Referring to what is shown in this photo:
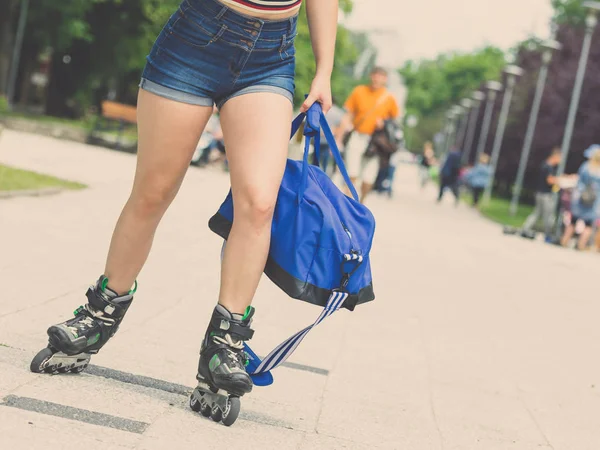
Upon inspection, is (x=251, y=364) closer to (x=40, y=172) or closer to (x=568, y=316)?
(x=568, y=316)

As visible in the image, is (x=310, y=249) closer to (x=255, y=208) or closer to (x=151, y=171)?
(x=255, y=208)

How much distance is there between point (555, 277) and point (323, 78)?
10.7 meters

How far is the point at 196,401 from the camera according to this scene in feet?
13.0

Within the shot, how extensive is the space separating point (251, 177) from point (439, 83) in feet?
465

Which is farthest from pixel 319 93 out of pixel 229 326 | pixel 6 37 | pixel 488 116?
pixel 488 116

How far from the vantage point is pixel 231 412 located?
3865mm

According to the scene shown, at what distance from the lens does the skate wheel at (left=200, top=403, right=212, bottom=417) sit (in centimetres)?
392

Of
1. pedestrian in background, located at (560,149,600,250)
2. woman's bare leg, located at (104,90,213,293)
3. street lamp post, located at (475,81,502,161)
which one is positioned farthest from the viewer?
street lamp post, located at (475,81,502,161)

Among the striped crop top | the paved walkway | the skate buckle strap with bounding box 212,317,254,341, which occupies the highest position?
the striped crop top

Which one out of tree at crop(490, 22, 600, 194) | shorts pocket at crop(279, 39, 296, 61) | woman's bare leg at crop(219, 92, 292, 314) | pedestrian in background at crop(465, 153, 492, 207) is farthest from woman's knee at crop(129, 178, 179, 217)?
tree at crop(490, 22, 600, 194)

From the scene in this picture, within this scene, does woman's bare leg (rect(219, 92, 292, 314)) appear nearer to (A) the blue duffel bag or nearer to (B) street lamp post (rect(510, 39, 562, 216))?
(A) the blue duffel bag

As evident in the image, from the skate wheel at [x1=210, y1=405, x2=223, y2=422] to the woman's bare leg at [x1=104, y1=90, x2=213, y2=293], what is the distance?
2.06 ft

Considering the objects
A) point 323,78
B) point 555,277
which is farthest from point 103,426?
point 555,277

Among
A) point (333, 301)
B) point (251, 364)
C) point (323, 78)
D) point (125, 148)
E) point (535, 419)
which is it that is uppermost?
point (323, 78)
